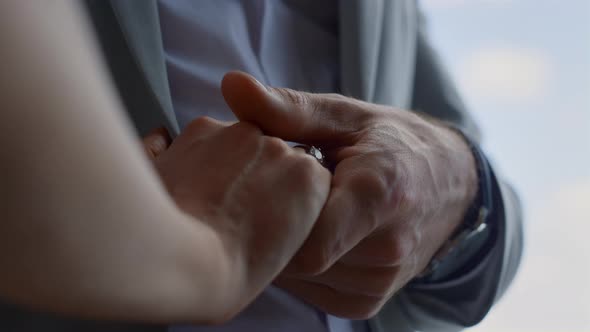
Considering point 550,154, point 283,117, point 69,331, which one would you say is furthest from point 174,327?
point 550,154

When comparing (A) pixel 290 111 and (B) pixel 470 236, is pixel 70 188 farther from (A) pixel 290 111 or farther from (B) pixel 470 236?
(B) pixel 470 236

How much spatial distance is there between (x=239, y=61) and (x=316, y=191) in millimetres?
223

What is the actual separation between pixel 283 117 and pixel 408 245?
0.14 m

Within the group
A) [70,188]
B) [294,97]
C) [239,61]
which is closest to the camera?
[70,188]

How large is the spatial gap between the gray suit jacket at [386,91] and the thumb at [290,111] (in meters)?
0.09

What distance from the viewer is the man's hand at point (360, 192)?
371mm

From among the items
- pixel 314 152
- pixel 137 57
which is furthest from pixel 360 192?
pixel 137 57

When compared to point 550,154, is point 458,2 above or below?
above

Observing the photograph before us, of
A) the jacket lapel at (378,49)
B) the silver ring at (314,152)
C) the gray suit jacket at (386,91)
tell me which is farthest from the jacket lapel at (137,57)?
the jacket lapel at (378,49)

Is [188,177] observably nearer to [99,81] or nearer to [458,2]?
[99,81]

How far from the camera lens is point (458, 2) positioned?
1.08 m

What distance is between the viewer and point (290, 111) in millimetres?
398

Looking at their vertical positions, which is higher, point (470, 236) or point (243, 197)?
point (243, 197)

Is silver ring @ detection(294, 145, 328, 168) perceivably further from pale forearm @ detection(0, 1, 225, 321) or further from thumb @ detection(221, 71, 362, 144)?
pale forearm @ detection(0, 1, 225, 321)
